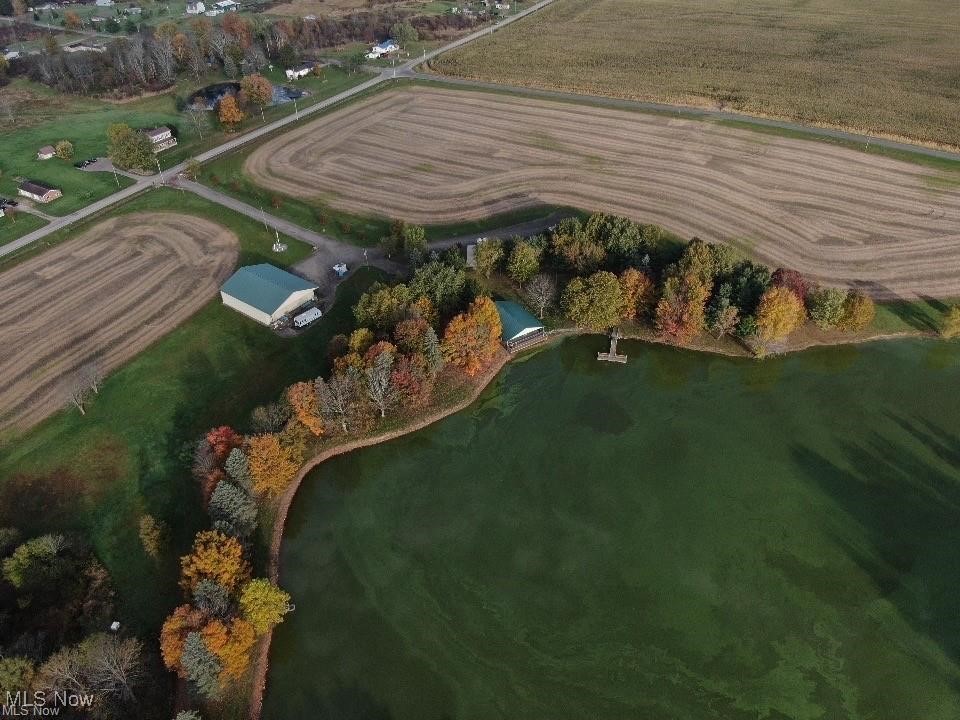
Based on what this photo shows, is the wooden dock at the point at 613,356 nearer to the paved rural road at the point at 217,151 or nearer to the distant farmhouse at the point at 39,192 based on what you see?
the paved rural road at the point at 217,151

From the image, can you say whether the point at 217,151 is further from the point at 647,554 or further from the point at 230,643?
the point at 647,554

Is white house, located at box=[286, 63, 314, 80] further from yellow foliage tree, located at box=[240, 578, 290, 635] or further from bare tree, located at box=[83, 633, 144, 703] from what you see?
bare tree, located at box=[83, 633, 144, 703]

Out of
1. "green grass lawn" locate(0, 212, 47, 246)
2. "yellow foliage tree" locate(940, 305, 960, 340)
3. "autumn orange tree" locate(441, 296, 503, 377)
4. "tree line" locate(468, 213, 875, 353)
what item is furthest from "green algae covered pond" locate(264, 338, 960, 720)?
"green grass lawn" locate(0, 212, 47, 246)

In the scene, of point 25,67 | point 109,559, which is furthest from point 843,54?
point 25,67

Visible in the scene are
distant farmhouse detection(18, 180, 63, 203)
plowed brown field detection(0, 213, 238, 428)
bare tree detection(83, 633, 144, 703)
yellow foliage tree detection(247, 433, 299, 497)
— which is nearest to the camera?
bare tree detection(83, 633, 144, 703)

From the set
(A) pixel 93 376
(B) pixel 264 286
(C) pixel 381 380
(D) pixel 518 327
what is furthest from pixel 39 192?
(D) pixel 518 327

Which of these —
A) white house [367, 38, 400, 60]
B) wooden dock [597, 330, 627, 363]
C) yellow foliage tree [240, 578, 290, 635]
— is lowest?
yellow foliage tree [240, 578, 290, 635]
